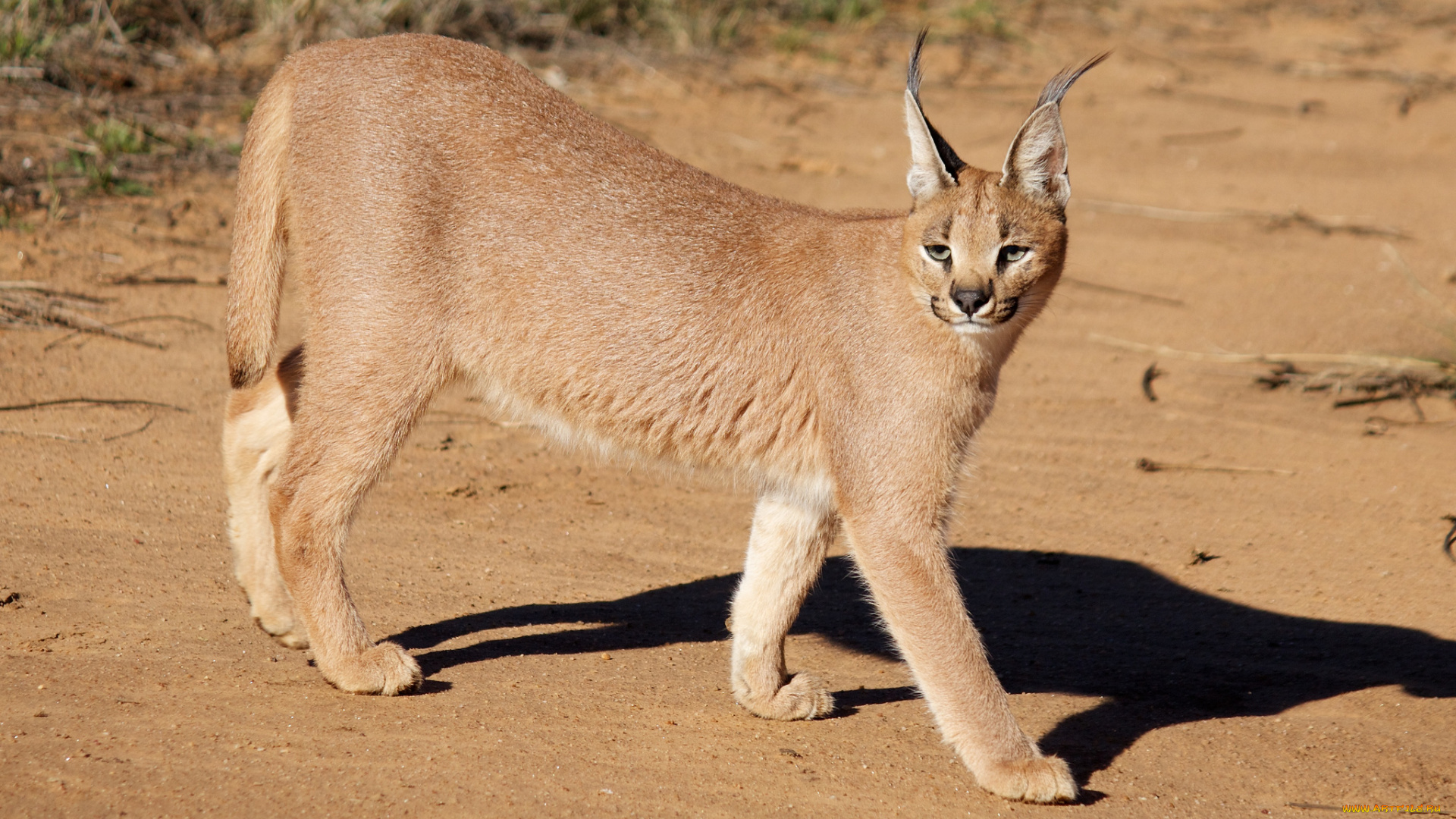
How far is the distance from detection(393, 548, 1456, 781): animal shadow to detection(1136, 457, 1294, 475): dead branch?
1.00m

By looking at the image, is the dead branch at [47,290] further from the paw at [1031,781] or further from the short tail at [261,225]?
the paw at [1031,781]

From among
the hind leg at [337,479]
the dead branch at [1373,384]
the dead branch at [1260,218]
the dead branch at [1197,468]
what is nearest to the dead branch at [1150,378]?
the dead branch at [1373,384]

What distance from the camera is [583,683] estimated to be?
168 inches

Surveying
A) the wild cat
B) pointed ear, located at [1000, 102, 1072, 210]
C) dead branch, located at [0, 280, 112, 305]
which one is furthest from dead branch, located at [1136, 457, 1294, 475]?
dead branch, located at [0, 280, 112, 305]

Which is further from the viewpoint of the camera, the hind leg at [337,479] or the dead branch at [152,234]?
the dead branch at [152,234]

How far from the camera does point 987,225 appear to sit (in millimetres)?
3881

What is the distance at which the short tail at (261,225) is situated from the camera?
433 centimetres

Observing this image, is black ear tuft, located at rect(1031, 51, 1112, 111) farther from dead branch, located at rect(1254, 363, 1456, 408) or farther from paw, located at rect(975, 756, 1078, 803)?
dead branch, located at rect(1254, 363, 1456, 408)

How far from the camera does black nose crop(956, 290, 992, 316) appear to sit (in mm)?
3797

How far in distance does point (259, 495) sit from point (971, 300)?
2.48m

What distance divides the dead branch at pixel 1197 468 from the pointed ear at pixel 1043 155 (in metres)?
2.77

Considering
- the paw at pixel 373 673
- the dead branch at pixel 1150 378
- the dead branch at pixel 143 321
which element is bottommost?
the dead branch at pixel 143 321

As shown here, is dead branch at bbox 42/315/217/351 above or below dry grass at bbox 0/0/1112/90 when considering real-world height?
below

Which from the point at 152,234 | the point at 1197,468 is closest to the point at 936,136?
the point at 1197,468
